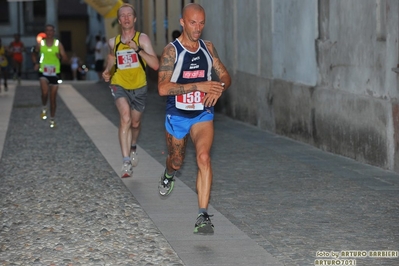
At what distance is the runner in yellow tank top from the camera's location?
10.4 m

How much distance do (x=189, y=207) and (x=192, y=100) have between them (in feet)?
4.53

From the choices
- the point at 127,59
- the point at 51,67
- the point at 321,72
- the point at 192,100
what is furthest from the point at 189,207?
the point at 51,67

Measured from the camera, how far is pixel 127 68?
1079 cm

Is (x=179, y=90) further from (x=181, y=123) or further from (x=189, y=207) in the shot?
(x=189, y=207)

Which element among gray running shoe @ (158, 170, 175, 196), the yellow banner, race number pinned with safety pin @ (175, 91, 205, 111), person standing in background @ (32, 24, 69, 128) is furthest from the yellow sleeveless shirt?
the yellow banner

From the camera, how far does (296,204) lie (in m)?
8.77

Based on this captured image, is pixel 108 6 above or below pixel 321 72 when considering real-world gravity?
above

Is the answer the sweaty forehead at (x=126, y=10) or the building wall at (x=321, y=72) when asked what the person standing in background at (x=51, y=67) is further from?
the sweaty forehead at (x=126, y=10)

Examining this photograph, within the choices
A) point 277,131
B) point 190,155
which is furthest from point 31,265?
point 277,131

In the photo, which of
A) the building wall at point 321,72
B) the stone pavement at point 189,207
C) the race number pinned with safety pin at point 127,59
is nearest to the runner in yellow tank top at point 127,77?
the race number pinned with safety pin at point 127,59

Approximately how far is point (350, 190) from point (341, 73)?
342cm

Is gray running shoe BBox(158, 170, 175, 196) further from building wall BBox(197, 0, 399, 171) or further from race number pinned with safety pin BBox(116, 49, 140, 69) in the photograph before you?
building wall BBox(197, 0, 399, 171)

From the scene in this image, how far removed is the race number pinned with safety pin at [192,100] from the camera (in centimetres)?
762

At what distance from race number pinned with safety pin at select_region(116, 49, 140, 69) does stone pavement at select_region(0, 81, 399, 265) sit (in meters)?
1.20
